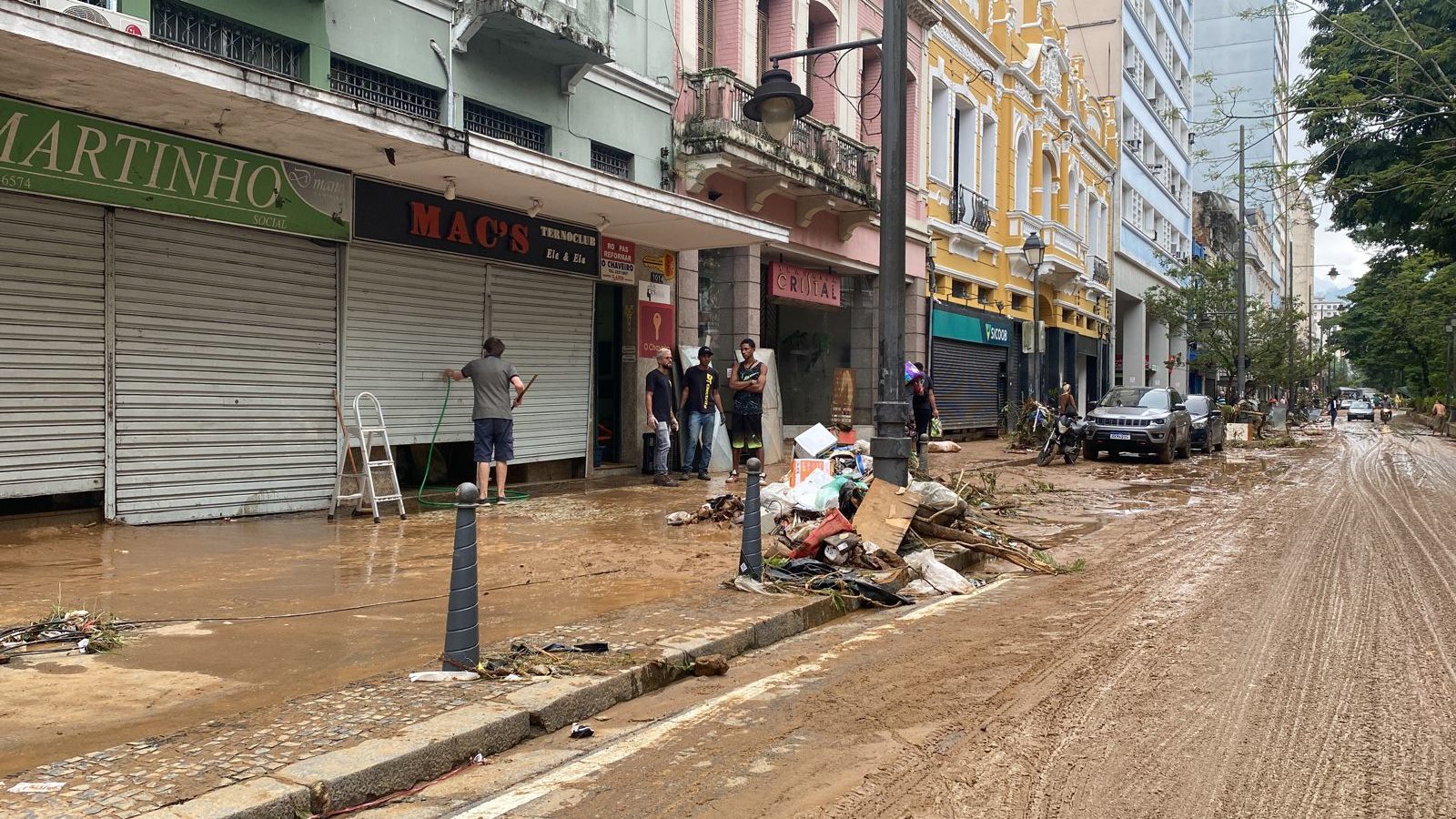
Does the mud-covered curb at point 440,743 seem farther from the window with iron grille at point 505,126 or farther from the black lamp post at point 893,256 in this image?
the window with iron grille at point 505,126

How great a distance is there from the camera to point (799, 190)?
18.3m

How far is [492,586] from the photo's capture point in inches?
273

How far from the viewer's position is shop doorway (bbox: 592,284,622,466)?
51.5ft

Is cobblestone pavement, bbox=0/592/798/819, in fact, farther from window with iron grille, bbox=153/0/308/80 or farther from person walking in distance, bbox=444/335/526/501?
window with iron grille, bbox=153/0/308/80

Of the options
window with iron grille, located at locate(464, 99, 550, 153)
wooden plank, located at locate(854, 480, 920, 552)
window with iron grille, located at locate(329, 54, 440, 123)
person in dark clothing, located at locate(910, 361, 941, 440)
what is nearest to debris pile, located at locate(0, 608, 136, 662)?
wooden plank, located at locate(854, 480, 920, 552)

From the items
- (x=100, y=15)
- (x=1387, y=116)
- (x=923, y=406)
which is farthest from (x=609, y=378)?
(x=1387, y=116)

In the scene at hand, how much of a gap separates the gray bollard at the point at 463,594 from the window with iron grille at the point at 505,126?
868cm

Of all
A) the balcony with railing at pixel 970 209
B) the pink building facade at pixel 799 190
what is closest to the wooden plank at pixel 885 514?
the pink building facade at pixel 799 190

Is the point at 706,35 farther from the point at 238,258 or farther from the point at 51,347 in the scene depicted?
the point at 51,347

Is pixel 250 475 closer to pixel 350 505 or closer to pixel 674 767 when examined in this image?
pixel 350 505

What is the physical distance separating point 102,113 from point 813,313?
54.9ft

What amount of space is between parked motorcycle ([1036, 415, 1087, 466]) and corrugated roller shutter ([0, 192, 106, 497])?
15.8m

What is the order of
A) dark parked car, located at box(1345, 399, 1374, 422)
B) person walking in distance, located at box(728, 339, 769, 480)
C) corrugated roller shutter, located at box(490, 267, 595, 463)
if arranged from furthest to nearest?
dark parked car, located at box(1345, 399, 1374, 422), person walking in distance, located at box(728, 339, 769, 480), corrugated roller shutter, located at box(490, 267, 595, 463)

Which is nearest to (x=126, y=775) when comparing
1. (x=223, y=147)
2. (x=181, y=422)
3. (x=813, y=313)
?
(x=181, y=422)
